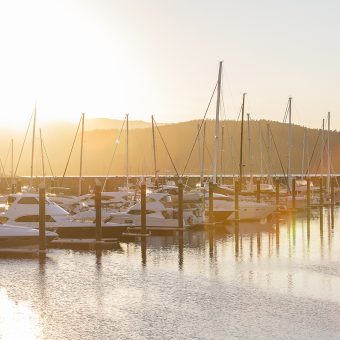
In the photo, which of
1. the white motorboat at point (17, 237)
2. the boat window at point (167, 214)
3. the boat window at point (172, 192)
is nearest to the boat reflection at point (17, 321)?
the white motorboat at point (17, 237)

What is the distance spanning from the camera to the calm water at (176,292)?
18.1 metres

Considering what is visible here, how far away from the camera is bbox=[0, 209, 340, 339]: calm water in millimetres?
18078

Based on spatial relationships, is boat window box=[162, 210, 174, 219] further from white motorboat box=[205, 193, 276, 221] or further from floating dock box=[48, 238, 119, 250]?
floating dock box=[48, 238, 119, 250]

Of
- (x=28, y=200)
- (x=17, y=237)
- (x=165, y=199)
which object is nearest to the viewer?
(x=17, y=237)

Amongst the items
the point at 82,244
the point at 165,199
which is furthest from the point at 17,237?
the point at 165,199

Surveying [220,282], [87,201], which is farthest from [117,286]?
[87,201]

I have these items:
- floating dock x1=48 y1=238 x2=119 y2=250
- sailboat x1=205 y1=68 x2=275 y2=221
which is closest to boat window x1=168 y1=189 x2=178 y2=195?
sailboat x1=205 y1=68 x2=275 y2=221

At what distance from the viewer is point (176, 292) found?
23094mm

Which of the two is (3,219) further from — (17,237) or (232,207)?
(232,207)

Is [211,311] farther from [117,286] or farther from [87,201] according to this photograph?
[87,201]

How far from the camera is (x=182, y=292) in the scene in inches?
907

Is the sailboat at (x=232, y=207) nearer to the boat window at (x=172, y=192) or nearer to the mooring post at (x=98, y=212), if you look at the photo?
the boat window at (x=172, y=192)

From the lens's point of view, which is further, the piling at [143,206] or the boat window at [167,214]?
the boat window at [167,214]

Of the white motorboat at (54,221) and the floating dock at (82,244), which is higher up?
the white motorboat at (54,221)
